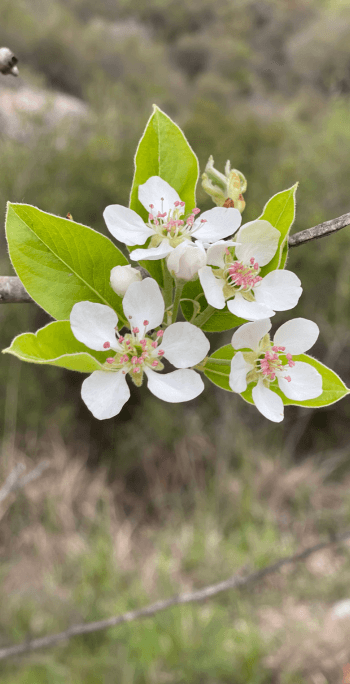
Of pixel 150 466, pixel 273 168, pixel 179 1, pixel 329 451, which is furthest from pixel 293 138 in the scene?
pixel 179 1

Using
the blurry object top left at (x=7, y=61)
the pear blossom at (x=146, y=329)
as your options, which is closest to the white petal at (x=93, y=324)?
the pear blossom at (x=146, y=329)

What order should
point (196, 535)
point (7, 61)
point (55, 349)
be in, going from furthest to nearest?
point (196, 535)
point (7, 61)
point (55, 349)

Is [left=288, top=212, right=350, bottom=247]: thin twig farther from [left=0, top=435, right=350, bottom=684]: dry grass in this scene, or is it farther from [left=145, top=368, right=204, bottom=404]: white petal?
[left=0, top=435, right=350, bottom=684]: dry grass

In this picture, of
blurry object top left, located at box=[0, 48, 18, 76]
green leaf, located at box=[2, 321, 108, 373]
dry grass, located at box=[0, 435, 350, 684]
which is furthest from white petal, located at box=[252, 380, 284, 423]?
dry grass, located at box=[0, 435, 350, 684]

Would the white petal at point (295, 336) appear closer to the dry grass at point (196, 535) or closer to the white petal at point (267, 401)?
the white petal at point (267, 401)

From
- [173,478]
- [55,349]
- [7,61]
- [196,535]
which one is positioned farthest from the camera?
[173,478]

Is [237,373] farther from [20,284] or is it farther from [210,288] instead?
[20,284]

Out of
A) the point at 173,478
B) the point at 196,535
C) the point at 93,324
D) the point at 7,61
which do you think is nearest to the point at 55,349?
the point at 93,324
